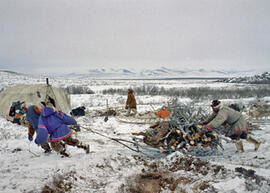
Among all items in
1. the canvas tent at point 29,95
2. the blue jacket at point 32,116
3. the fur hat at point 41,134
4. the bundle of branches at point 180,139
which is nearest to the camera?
the fur hat at point 41,134

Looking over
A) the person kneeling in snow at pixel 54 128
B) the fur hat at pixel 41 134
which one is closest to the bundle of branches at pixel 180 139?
the person kneeling in snow at pixel 54 128

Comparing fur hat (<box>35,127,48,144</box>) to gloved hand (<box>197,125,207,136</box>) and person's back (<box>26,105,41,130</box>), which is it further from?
gloved hand (<box>197,125,207,136</box>)

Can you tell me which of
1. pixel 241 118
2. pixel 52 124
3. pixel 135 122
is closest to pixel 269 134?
pixel 241 118

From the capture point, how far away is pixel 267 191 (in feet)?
8.53

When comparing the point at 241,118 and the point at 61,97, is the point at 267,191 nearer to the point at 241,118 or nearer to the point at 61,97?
the point at 241,118

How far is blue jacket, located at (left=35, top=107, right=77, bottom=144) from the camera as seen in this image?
143 inches

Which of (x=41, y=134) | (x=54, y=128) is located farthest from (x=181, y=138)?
(x=41, y=134)

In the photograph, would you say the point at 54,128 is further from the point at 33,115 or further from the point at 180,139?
the point at 180,139

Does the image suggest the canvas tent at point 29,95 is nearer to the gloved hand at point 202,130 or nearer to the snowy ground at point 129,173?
the snowy ground at point 129,173

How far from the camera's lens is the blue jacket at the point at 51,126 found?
364cm

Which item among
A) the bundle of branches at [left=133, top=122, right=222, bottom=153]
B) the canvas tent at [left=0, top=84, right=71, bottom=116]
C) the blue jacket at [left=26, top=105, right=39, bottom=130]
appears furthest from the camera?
the canvas tent at [left=0, top=84, right=71, bottom=116]

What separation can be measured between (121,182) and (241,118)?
10.6ft

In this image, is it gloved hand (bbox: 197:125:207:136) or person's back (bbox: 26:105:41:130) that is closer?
person's back (bbox: 26:105:41:130)

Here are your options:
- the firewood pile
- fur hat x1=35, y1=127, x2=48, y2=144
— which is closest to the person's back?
fur hat x1=35, y1=127, x2=48, y2=144
